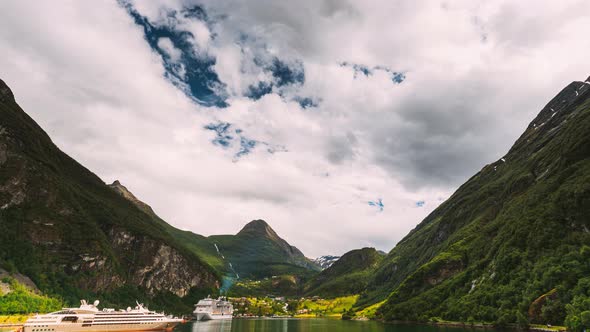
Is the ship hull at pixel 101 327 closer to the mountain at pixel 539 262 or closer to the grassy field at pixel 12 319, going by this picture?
the grassy field at pixel 12 319

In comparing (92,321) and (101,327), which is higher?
(92,321)

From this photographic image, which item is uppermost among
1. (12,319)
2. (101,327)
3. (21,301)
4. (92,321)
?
(21,301)

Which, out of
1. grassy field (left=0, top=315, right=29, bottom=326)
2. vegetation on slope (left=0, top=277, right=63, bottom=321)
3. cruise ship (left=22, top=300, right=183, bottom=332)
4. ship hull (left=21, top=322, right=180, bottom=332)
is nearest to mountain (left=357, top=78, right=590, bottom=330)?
ship hull (left=21, top=322, right=180, bottom=332)

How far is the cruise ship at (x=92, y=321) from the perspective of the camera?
4368 inches

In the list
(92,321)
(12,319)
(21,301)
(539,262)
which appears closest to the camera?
(92,321)

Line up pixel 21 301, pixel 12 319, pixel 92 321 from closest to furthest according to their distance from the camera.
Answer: pixel 92 321
pixel 12 319
pixel 21 301

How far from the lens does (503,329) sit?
406 ft

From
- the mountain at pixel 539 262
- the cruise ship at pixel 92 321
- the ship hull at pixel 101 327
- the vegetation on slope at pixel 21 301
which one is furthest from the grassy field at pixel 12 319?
the mountain at pixel 539 262

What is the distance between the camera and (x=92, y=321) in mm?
123125

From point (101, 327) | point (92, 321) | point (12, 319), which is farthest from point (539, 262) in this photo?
point (12, 319)

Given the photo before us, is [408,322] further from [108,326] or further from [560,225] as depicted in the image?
[108,326]

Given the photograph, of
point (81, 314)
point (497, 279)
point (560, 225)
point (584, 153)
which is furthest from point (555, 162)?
point (81, 314)

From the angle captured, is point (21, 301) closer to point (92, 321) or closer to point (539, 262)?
point (92, 321)

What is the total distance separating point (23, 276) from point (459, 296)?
723ft
